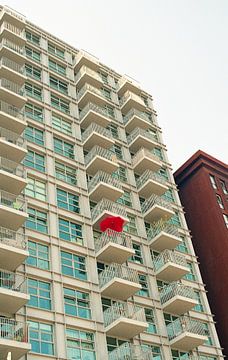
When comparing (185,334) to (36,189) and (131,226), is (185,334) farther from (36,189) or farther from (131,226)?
(36,189)

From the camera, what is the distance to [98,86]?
49.3 meters

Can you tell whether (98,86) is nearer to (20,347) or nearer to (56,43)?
(56,43)

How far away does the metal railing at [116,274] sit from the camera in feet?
110

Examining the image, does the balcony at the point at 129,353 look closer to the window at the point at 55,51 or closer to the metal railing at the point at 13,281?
the metal railing at the point at 13,281

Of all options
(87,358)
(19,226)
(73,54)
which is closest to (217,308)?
(87,358)

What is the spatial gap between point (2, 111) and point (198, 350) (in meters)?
22.2

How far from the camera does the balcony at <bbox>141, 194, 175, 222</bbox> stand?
40688 millimetres

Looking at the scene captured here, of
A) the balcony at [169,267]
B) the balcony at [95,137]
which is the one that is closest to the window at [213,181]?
the balcony at [95,137]

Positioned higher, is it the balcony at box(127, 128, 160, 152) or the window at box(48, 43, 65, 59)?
the window at box(48, 43, 65, 59)

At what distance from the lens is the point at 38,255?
31922mm

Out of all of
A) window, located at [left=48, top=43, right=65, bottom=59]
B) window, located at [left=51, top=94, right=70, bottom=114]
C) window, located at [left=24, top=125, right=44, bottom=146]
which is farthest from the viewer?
window, located at [left=48, top=43, right=65, bottom=59]

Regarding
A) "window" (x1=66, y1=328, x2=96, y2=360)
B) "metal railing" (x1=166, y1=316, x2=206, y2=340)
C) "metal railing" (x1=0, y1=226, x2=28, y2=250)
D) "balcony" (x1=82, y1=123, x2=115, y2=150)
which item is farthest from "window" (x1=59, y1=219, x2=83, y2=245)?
"balcony" (x1=82, y1=123, x2=115, y2=150)

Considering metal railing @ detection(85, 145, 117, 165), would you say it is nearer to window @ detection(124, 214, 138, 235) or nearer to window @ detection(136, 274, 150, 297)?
window @ detection(124, 214, 138, 235)

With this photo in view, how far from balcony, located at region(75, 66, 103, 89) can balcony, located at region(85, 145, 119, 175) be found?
9100 millimetres
